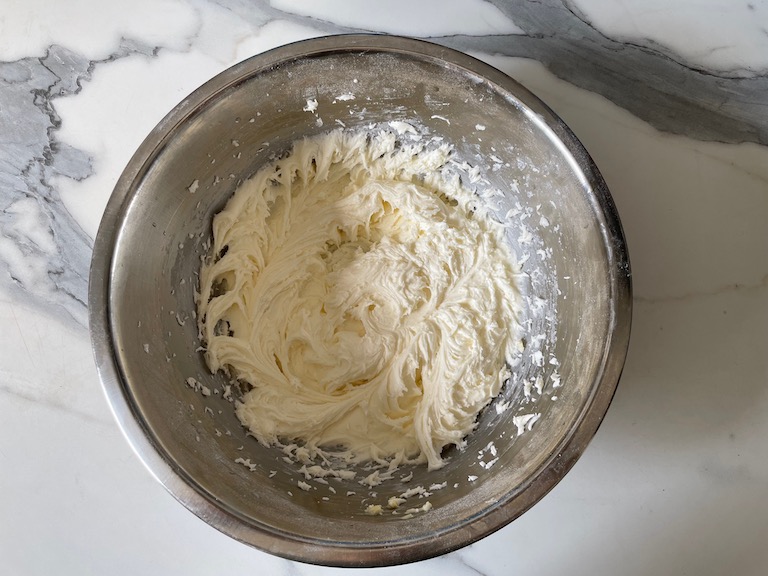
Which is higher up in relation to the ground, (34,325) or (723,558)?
(723,558)

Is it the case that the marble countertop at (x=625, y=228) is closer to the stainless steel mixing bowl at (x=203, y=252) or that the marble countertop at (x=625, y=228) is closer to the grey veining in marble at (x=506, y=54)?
the grey veining in marble at (x=506, y=54)

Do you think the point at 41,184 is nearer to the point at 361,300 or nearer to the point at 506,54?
the point at 361,300

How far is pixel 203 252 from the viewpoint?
153 cm

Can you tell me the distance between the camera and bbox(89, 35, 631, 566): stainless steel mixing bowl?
46.4 inches

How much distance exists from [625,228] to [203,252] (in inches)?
45.2

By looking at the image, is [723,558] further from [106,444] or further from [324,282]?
[106,444]

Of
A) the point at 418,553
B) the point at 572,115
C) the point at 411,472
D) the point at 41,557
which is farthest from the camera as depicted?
the point at 572,115

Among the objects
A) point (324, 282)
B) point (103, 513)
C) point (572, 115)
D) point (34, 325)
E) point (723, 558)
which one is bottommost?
point (103, 513)

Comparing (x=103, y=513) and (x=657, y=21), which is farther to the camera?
(x=657, y=21)

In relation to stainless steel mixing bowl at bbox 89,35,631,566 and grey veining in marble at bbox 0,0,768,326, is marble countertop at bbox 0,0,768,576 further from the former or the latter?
stainless steel mixing bowl at bbox 89,35,631,566

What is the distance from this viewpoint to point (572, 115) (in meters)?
1.70

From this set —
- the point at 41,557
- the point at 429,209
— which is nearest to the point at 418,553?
the point at 429,209

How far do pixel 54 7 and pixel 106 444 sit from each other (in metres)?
1.30

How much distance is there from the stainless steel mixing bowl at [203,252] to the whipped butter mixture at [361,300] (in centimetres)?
5
